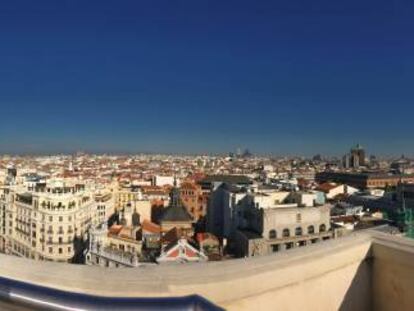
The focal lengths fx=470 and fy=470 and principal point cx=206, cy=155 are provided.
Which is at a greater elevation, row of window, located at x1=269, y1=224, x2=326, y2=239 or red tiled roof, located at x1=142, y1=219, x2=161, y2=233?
row of window, located at x1=269, y1=224, x2=326, y2=239

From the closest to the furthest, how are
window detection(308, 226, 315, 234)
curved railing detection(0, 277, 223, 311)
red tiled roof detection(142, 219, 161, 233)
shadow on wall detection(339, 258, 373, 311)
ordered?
1. curved railing detection(0, 277, 223, 311)
2. shadow on wall detection(339, 258, 373, 311)
3. window detection(308, 226, 315, 234)
4. red tiled roof detection(142, 219, 161, 233)

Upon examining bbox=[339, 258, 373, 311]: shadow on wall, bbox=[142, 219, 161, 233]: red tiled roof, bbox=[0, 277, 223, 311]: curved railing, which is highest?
bbox=[0, 277, 223, 311]: curved railing

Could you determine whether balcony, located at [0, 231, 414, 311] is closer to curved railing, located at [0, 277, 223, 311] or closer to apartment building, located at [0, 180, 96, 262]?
curved railing, located at [0, 277, 223, 311]

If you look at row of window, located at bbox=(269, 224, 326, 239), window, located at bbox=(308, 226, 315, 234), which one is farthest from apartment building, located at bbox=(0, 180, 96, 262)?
window, located at bbox=(308, 226, 315, 234)

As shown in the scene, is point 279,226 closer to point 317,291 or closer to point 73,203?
point 73,203

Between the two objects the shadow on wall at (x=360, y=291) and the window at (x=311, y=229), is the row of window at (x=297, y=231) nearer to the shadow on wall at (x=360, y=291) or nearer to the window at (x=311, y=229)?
the window at (x=311, y=229)

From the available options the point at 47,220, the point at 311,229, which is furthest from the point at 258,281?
the point at 47,220

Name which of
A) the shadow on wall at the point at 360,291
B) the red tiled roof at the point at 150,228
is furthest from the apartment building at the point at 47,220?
the shadow on wall at the point at 360,291

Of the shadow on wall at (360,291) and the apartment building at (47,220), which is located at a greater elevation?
the shadow on wall at (360,291)
